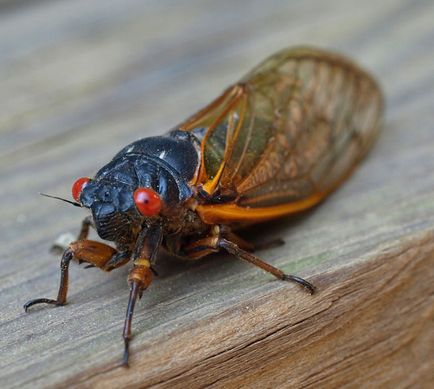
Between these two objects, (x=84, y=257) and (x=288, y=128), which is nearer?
(x=84, y=257)

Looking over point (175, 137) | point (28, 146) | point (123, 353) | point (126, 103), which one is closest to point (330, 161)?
point (175, 137)

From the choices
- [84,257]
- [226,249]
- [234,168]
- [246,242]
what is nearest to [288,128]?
[234,168]

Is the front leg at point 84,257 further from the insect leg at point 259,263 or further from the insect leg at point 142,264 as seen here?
the insect leg at point 259,263

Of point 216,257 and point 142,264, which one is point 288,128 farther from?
point 142,264

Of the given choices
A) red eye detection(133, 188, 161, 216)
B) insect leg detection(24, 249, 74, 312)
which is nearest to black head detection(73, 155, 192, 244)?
red eye detection(133, 188, 161, 216)

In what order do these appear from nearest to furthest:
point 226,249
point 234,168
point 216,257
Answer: point 226,249, point 216,257, point 234,168

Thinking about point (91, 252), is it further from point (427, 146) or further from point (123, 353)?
point (427, 146)

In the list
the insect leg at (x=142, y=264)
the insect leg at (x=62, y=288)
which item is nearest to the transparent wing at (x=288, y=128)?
the insect leg at (x=142, y=264)
